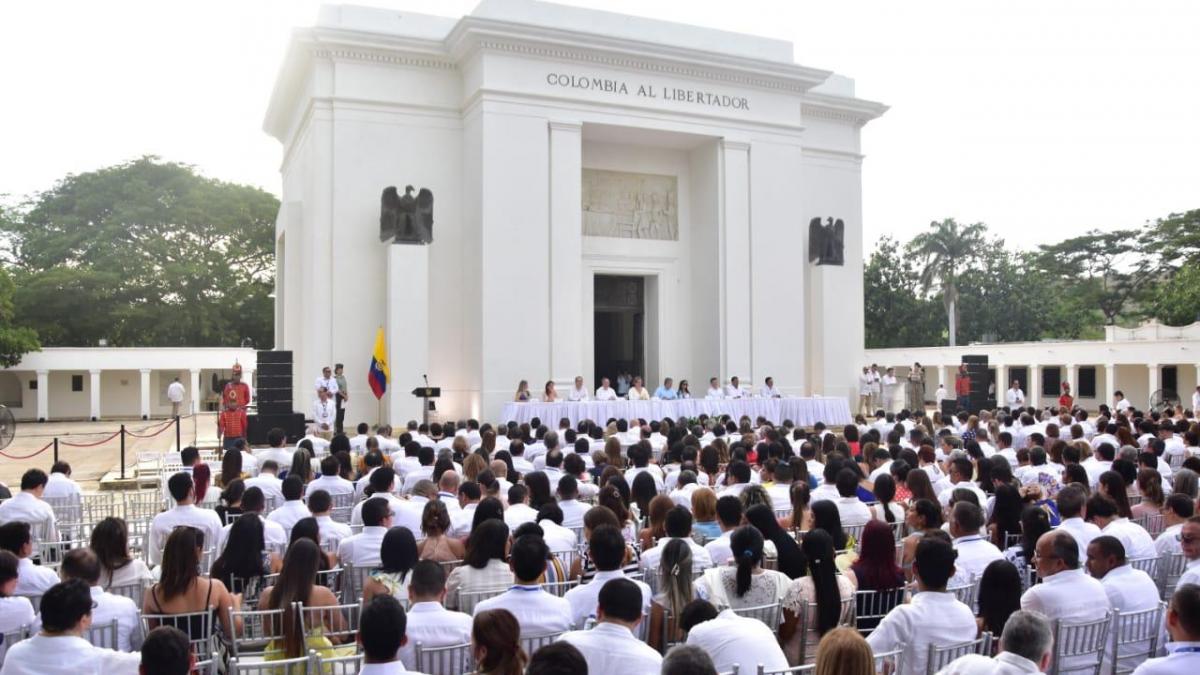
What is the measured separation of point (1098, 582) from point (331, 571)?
4612mm

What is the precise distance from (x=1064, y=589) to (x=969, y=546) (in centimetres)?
100

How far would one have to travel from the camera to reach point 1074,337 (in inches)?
1943

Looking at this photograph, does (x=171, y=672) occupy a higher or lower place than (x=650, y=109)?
lower

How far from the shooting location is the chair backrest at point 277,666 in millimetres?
3773

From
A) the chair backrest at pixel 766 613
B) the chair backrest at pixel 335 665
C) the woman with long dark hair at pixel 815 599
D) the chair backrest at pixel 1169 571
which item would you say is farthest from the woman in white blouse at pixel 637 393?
the chair backrest at pixel 335 665

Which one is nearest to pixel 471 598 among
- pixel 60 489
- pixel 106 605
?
pixel 106 605

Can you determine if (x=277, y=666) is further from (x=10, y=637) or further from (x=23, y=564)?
(x=23, y=564)

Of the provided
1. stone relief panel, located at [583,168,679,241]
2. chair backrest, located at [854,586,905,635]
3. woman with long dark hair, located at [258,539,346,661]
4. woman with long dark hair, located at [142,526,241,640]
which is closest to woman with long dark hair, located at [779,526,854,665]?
chair backrest, located at [854,586,905,635]

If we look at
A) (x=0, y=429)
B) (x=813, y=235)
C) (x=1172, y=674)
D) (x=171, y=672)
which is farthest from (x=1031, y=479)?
(x=0, y=429)

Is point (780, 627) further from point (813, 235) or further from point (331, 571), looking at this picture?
point (813, 235)

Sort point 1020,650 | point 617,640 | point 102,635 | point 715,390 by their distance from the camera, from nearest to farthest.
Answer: point 1020,650 < point 617,640 < point 102,635 < point 715,390

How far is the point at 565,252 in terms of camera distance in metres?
21.8

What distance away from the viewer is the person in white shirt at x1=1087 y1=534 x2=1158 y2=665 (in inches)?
196

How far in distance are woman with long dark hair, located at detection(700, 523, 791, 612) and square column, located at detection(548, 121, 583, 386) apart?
54.4 ft
